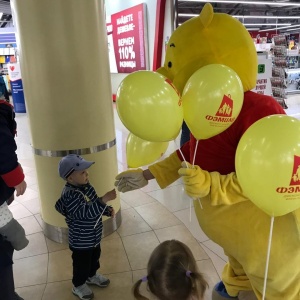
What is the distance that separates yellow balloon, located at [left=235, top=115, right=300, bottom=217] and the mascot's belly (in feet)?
0.95

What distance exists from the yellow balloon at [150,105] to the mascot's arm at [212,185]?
17cm

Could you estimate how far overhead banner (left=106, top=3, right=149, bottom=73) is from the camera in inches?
288

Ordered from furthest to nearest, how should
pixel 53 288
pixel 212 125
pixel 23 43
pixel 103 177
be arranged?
pixel 103 177, pixel 23 43, pixel 53 288, pixel 212 125

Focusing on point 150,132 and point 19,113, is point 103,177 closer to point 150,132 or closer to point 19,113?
point 150,132

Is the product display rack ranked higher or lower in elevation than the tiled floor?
higher

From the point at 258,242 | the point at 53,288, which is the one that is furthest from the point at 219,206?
the point at 53,288

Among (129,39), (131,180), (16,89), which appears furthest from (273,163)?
(16,89)

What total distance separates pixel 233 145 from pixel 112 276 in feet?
4.54

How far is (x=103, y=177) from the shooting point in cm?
259

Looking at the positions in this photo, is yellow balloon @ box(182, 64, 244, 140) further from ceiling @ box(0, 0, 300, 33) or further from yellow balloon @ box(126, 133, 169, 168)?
ceiling @ box(0, 0, 300, 33)

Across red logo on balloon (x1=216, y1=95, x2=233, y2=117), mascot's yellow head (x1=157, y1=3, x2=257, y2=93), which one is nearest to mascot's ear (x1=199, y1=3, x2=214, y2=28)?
mascot's yellow head (x1=157, y1=3, x2=257, y2=93)

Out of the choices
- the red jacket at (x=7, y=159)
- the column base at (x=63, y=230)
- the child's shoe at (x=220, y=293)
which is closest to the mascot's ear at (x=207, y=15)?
the red jacket at (x=7, y=159)

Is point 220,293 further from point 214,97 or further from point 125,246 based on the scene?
point 214,97

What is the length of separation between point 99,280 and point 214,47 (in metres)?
1.64
